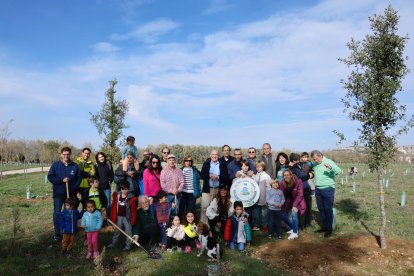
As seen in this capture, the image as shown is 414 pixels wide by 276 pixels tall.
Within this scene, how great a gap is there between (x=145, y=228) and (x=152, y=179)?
1361mm

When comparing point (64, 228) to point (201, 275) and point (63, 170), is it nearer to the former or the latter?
point (63, 170)

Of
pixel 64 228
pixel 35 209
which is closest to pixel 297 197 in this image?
pixel 64 228

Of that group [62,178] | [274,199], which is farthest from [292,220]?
[62,178]

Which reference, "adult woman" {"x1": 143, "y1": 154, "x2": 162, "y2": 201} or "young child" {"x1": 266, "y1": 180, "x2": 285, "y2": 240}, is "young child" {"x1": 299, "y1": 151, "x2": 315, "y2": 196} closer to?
"young child" {"x1": 266, "y1": 180, "x2": 285, "y2": 240}

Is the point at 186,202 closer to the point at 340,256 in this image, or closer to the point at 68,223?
the point at 68,223

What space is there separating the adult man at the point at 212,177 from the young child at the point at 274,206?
1381 millimetres

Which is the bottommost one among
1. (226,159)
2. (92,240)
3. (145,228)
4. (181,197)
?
(92,240)

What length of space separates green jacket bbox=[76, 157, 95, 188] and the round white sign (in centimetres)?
421

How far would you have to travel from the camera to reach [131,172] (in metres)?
9.80

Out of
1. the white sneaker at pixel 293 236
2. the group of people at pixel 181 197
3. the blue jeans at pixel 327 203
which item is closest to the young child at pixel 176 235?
the group of people at pixel 181 197

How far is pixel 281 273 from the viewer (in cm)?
738

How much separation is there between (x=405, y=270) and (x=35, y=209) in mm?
14160

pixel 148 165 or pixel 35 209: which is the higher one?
pixel 148 165

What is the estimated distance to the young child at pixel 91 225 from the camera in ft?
26.7
